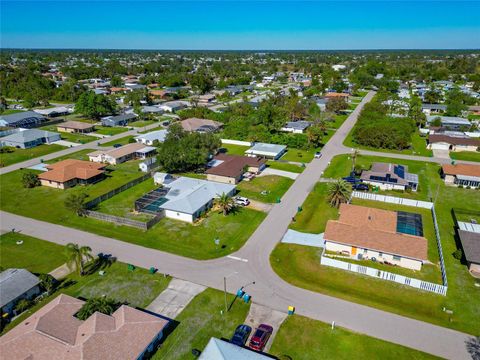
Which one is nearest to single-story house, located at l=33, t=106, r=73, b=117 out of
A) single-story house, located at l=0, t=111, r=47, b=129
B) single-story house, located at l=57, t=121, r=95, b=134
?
single-story house, located at l=0, t=111, r=47, b=129

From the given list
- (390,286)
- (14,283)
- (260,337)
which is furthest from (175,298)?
(390,286)

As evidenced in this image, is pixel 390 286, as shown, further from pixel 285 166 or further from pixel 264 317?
pixel 285 166

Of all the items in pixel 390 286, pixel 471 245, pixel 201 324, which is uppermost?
pixel 471 245

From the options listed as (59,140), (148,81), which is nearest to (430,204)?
(59,140)

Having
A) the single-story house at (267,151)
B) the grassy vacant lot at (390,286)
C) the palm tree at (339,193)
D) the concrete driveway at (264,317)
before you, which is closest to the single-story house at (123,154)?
the single-story house at (267,151)

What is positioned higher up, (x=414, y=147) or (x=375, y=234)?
(x=414, y=147)

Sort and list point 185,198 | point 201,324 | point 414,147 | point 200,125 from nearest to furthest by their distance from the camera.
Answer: point 201,324 → point 185,198 → point 414,147 → point 200,125
